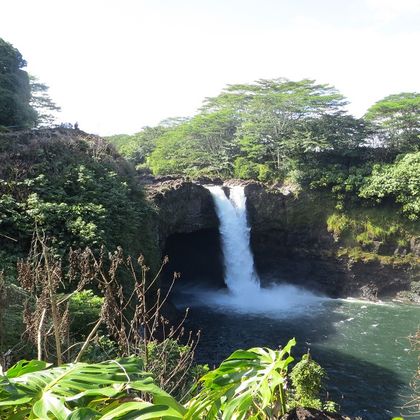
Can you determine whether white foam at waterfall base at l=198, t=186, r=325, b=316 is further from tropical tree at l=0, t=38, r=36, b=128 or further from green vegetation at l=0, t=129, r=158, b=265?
tropical tree at l=0, t=38, r=36, b=128

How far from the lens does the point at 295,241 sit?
74.0ft

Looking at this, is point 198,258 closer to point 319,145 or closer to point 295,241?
point 295,241

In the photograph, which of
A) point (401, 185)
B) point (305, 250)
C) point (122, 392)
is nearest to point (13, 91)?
point (305, 250)

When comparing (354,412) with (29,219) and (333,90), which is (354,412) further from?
(333,90)

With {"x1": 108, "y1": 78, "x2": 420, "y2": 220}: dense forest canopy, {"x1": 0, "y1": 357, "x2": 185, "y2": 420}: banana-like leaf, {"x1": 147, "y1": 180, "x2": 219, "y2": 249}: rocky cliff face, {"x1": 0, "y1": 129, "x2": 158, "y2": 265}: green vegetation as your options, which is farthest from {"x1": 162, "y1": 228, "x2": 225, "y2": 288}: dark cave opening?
{"x1": 0, "y1": 357, "x2": 185, "y2": 420}: banana-like leaf

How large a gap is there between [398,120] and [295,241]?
31.9ft

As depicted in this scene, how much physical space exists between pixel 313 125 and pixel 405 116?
5258 millimetres

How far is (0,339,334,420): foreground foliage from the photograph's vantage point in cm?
117

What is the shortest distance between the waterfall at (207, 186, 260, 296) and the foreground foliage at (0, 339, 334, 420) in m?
20.3

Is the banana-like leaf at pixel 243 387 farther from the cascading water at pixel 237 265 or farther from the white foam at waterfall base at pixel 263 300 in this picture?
the cascading water at pixel 237 265

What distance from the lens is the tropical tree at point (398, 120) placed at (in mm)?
23703

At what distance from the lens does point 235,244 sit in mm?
22297

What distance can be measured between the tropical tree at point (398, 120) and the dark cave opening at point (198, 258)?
477 inches

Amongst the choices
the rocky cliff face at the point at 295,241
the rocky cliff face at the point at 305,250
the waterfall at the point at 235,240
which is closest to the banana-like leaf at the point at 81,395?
the rocky cliff face at the point at 295,241
